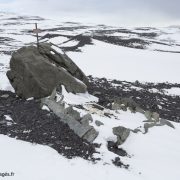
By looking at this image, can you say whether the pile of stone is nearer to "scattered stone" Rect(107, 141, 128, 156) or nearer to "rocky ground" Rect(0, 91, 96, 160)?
"rocky ground" Rect(0, 91, 96, 160)

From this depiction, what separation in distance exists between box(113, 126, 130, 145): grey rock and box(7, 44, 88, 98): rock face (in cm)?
495

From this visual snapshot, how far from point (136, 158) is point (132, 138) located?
1381mm

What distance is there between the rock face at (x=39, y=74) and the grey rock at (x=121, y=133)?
195 inches

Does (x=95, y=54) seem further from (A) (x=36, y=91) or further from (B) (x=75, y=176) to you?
(B) (x=75, y=176)

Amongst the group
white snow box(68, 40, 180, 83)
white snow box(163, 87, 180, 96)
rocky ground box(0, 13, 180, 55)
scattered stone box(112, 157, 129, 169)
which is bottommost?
rocky ground box(0, 13, 180, 55)

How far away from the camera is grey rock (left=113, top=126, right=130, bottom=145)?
1317cm

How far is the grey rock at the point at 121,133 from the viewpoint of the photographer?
13.2 meters

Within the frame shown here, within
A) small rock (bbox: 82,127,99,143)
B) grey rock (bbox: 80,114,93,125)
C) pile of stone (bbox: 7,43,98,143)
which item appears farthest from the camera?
pile of stone (bbox: 7,43,98,143)

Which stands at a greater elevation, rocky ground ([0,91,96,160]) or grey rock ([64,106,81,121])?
grey rock ([64,106,81,121])

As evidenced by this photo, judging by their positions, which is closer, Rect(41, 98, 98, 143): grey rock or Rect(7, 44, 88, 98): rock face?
Rect(41, 98, 98, 143): grey rock

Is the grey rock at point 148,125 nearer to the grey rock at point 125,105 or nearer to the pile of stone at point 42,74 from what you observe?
the grey rock at point 125,105

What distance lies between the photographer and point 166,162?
40.2 feet

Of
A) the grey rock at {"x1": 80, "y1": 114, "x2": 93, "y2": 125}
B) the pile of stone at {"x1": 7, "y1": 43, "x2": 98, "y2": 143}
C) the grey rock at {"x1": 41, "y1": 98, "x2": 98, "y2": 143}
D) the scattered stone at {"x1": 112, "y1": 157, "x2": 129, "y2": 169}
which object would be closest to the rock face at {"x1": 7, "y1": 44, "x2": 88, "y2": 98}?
the pile of stone at {"x1": 7, "y1": 43, "x2": 98, "y2": 143}

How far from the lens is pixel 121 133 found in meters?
13.4
